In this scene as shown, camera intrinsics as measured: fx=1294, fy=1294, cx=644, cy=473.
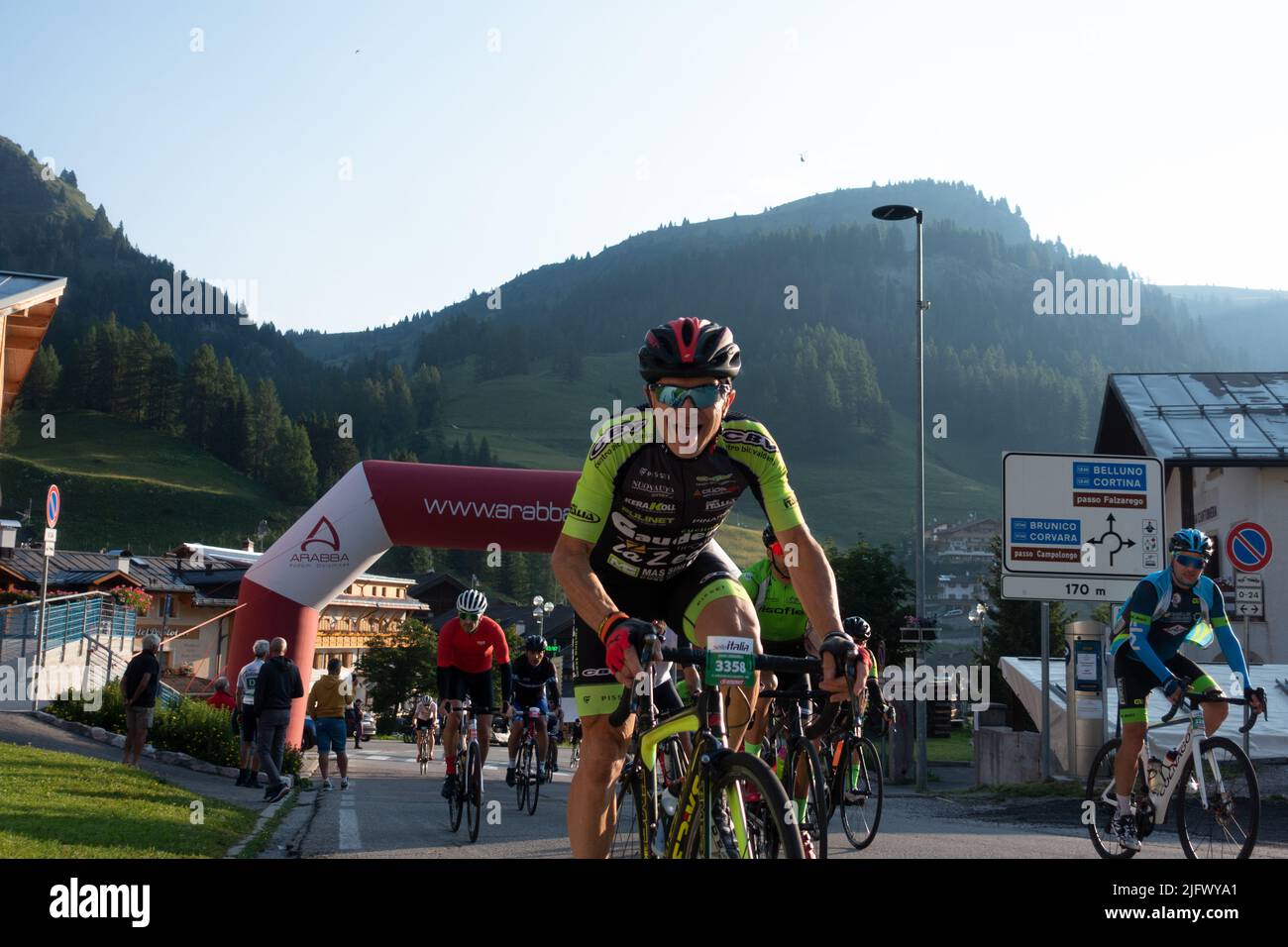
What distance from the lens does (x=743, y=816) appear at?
140 inches

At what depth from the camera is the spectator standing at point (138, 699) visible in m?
15.7

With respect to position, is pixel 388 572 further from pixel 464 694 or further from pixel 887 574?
pixel 464 694

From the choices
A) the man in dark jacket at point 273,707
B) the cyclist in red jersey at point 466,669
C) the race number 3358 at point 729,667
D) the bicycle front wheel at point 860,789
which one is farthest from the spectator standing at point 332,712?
the race number 3358 at point 729,667

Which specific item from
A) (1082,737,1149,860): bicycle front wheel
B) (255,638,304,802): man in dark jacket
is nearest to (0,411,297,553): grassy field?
(255,638,304,802): man in dark jacket

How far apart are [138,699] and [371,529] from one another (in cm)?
608

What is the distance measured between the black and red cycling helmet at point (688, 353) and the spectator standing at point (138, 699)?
12879mm

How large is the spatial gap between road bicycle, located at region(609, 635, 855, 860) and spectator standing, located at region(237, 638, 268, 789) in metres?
12.3

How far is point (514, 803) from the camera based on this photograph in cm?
1454

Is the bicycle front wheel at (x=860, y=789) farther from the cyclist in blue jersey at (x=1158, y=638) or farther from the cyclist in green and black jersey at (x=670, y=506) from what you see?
the cyclist in green and black jersey at (x=670, y=506)

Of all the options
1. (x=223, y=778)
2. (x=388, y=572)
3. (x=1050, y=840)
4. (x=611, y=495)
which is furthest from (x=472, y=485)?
(x=388, y=572)

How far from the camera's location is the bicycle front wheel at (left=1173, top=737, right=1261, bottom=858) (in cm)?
708

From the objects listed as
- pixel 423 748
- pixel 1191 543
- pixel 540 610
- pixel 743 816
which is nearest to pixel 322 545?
pixel 423 748
